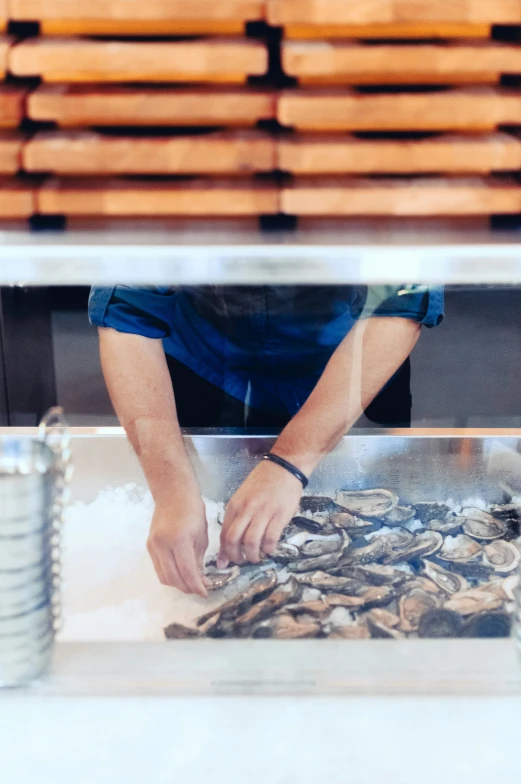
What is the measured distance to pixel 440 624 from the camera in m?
0.67

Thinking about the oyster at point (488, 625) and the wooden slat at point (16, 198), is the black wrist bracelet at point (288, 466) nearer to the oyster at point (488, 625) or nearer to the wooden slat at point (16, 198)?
the oyster at point (488, 625)

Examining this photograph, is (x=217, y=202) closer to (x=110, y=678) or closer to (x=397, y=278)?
(x=397, y=278)

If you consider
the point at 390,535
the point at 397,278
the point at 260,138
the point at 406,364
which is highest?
the point at 260,138

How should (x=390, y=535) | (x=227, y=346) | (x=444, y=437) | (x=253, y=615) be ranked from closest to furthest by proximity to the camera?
(x=253, y=615) < (x=390, y=535) < (x=444, y=437) < (x=227, y=346)

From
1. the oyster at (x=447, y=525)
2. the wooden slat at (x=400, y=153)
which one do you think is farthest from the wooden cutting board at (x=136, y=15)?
the oyster at (x=447, y=525)

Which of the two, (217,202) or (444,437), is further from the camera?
(444,437)

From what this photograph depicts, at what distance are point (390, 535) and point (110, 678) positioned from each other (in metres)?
0.41

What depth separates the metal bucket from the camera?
0.55 m

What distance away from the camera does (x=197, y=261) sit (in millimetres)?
511

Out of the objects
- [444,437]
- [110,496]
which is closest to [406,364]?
[444,437]

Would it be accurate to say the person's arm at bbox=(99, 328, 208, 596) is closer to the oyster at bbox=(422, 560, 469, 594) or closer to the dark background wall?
the oyster at bbox=(422, 560, 469, 594)

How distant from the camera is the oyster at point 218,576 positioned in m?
0.76

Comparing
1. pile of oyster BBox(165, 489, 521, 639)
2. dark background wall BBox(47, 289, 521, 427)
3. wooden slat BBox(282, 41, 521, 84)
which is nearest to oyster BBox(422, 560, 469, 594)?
pile of oyster BBox(165, 489, 521, 639)

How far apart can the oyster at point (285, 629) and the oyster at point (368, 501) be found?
26 centimetres
